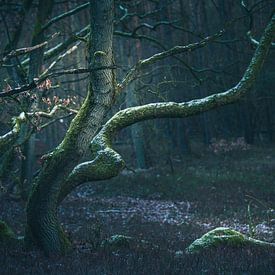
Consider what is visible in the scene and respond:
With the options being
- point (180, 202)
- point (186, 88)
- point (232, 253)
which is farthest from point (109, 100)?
point (186, 88)

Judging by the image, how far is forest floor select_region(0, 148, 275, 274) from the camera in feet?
27.1

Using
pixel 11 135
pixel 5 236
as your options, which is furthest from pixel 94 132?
pixel 5 236

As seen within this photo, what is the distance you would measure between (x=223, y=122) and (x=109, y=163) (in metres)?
32.2

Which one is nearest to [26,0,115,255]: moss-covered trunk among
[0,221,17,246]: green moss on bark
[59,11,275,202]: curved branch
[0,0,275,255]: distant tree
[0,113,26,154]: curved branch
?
[0,0,275,255]: distant tree

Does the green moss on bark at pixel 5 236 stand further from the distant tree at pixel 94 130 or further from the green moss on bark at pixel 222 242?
the green moss on bark at pixel 222 242

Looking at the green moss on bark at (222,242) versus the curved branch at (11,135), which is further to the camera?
the curved branch at (11,135)

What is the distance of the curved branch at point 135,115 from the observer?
9430 mm

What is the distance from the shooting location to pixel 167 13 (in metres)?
Result: 30.5

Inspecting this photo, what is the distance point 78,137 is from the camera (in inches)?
361

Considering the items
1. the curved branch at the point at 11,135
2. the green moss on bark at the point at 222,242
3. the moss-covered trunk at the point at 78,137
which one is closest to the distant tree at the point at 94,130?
the moss-covered trunk at the point at 78,137

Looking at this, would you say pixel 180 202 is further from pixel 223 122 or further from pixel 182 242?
pixel 223 122

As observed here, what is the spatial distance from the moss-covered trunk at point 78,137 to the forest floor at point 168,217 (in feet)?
1.82

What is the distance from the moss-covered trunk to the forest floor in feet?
1.82

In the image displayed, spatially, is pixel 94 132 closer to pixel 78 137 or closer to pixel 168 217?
pixel 78 137
